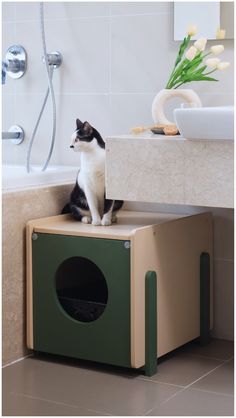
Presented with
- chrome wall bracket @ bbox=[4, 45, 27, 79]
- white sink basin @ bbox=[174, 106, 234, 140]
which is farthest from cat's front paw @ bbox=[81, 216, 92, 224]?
chrome wall bracket @ bbox=[4, 45, 27, 79]

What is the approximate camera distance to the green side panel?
267cm

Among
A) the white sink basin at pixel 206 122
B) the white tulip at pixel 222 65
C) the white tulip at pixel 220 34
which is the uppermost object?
the white tulip at pixel 220 34

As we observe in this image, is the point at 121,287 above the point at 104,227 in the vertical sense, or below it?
below

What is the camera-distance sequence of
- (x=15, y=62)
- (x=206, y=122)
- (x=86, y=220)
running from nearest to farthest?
(x=206, y=122) → (x=86, y=220) → (x=15, y=62)

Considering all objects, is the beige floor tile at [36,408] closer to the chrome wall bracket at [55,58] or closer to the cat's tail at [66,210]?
the cat's tail at [66,210]

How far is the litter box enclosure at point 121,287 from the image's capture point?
2.66 meters

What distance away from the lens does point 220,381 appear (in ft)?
8.71

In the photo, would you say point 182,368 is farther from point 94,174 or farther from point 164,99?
point 164,99

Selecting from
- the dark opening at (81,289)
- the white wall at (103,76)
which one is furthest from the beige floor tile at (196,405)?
the white wall at (103,76)

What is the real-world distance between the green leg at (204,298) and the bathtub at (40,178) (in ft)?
2.04

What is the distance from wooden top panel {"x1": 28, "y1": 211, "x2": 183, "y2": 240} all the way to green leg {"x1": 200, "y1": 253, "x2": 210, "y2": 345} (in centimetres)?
20

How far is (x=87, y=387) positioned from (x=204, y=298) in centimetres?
67

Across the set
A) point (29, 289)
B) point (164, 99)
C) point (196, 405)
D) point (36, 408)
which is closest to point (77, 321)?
point (29, 289)

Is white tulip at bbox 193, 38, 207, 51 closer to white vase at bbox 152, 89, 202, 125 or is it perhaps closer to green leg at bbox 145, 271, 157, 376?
white vase at bbox 152, 89, 202, 125
